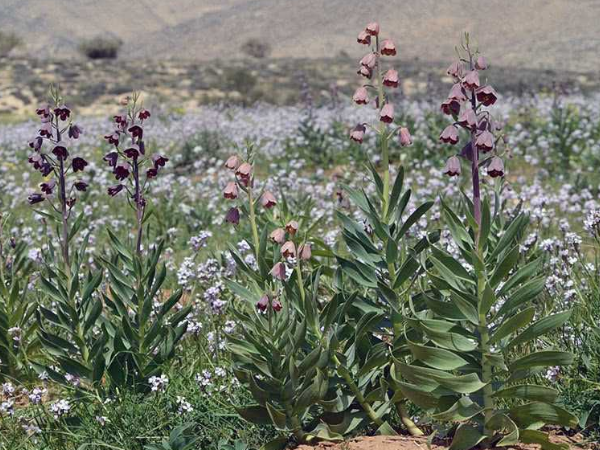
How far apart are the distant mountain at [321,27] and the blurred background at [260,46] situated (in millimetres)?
200

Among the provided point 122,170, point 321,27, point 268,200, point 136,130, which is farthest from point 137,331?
point 321,27

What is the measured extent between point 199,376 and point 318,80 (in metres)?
34.5

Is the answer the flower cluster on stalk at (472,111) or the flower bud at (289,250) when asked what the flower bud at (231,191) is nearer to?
the flower bud at (289,250)

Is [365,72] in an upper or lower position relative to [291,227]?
upper

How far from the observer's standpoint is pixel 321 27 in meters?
97.0

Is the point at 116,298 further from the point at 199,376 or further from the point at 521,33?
the point at 521,33

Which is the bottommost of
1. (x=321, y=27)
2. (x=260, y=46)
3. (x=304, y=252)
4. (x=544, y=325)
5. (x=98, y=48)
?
(x=544, y=325)

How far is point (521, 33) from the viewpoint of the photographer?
3260 inches

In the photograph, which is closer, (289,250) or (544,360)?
(544,360)

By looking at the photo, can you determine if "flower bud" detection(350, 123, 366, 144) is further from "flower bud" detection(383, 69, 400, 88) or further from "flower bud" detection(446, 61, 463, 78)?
"flower bud" detection(446, 61, 463, 78)

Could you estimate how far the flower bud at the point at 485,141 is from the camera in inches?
129

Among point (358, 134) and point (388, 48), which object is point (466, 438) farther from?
point (388, 48)

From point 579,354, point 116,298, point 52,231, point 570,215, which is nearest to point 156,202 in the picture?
point 52,231

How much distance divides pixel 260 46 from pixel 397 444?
7369 centimetres
